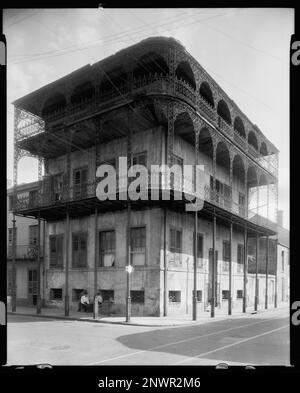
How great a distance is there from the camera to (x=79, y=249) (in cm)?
2189

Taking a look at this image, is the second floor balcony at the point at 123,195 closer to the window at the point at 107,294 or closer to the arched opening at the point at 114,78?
the window at the point at 107,294

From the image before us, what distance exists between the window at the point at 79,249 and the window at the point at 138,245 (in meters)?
3.59

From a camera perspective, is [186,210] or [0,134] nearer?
[0,134]

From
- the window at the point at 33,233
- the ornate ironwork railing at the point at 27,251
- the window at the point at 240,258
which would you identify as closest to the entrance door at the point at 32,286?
the ornate ironwork railing at the point at 27,251

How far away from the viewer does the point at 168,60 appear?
17.2 m

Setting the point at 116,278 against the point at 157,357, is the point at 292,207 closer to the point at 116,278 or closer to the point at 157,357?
the point at 157,357

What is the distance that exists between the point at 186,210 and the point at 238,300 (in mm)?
10669

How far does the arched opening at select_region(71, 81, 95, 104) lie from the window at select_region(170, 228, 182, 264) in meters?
8.81

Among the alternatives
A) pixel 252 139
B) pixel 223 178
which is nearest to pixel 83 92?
pixel 223 178

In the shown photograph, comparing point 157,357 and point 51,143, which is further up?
point 51,143

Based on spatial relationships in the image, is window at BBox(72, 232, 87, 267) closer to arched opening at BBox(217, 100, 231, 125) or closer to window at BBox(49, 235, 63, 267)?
window at BBox(49, 235, 63, 267)

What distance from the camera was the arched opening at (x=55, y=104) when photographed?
2208 centimetres
